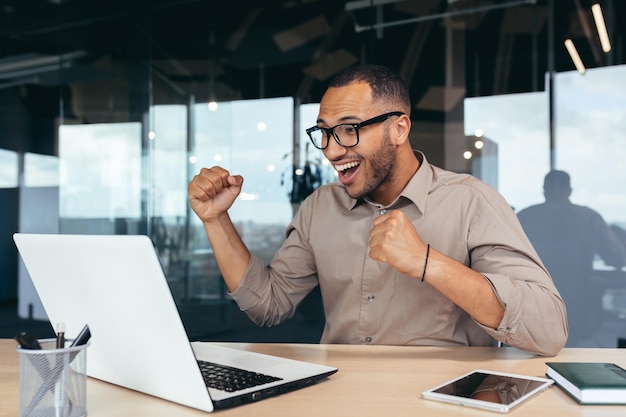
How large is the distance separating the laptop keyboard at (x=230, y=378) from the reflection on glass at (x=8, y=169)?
3.82 m

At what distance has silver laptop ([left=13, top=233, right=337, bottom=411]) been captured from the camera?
94cm

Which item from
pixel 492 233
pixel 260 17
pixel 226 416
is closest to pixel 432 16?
pixel 260 17

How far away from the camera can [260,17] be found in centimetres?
417

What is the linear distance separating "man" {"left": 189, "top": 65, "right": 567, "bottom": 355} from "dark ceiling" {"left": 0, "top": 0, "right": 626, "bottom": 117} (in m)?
1.96

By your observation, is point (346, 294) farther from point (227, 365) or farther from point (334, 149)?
point (227, 365)

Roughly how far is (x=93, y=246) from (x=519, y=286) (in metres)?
1.00

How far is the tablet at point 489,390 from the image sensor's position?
41.1 inches

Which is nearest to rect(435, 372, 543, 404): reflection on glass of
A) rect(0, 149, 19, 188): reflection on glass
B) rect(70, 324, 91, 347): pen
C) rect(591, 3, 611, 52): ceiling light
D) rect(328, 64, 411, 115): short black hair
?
rect(70, 324, 91, 347): pen

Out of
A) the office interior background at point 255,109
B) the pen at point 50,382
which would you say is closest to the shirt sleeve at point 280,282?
the pen at point 50,382

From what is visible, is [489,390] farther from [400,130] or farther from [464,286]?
[400,130]

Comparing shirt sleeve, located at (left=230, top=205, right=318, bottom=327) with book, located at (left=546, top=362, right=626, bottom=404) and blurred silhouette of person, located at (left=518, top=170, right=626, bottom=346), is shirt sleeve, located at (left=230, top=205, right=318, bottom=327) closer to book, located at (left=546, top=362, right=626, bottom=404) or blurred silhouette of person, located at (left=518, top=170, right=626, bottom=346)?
book, located at (left=546, top=362, right=626, bottom=404)

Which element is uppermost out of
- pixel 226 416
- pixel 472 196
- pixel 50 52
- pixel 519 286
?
pixel 50 52

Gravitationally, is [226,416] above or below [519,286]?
below

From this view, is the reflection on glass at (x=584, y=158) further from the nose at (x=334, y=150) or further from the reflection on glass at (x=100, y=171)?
the reflection on glass at (x=100, y=171)
